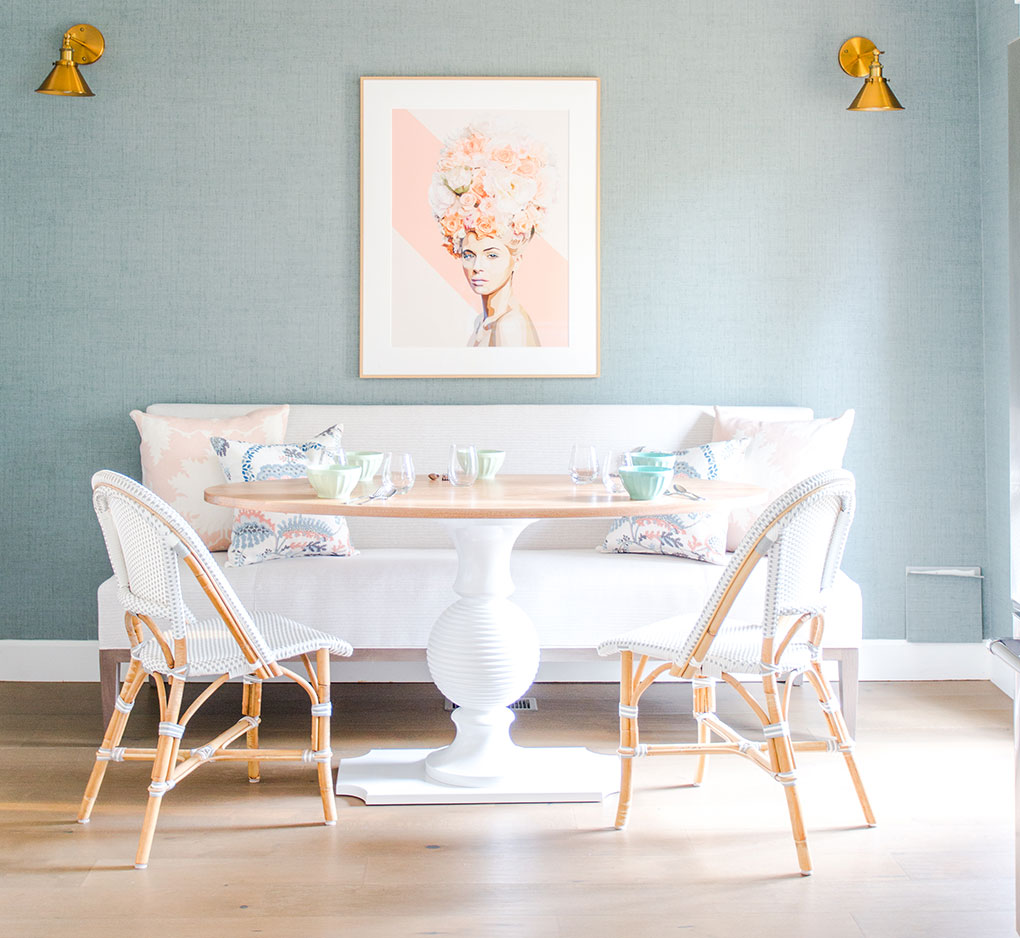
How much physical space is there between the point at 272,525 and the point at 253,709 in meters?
0.74

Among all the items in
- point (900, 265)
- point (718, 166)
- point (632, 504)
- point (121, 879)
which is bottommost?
point (121, 879)

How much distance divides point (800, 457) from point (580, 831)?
1.51m

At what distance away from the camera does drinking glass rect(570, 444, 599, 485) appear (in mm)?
2670

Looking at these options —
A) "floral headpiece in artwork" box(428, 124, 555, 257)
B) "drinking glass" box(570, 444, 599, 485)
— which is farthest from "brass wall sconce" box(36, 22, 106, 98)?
"drinking glass" box(570, 444, 599, 485)

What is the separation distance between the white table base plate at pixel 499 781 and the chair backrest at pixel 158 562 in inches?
19.1

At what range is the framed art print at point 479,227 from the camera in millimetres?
3750

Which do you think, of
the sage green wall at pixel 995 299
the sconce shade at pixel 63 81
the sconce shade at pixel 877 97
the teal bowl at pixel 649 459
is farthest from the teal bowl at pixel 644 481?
the sconce shade at pixel 63 81

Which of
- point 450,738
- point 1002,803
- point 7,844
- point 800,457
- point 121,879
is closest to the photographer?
point 121,879

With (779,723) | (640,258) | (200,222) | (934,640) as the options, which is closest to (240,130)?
(200,222)

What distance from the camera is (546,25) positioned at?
A: 375 centimetres

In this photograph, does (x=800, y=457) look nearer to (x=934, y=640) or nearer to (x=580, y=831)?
(x=934, y=640)

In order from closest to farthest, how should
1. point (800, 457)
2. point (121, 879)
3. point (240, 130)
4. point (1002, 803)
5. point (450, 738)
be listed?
point (121, 879)
point (1002, 803)
point (450, 738)
point (800, 457)
point (240, 130)

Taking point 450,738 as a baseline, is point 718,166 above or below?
above

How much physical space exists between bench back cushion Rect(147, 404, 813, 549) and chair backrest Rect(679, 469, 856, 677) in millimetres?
1330
